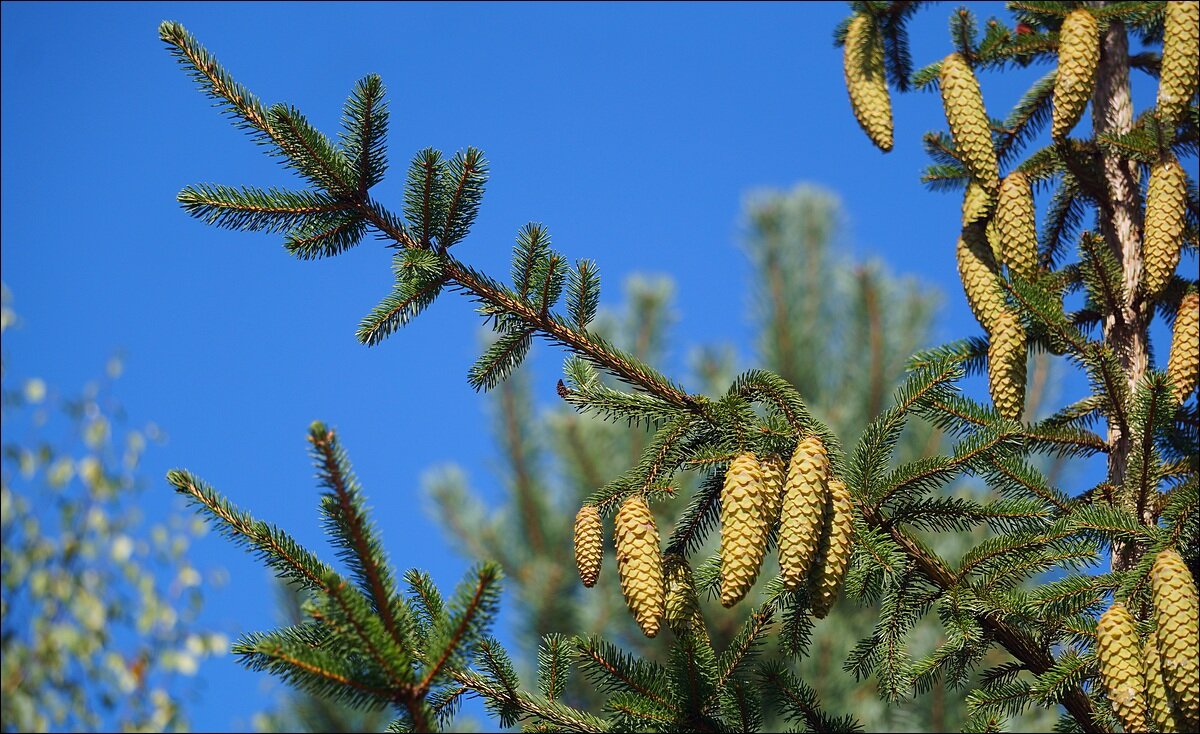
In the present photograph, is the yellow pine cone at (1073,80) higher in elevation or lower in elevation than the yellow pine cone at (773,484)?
higher

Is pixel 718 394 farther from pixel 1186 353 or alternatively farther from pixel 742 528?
pixel 742 528

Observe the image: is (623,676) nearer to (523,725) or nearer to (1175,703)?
(523,725)

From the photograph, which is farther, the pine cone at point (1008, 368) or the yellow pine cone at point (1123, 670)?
the pine cone at point (1008, 368)

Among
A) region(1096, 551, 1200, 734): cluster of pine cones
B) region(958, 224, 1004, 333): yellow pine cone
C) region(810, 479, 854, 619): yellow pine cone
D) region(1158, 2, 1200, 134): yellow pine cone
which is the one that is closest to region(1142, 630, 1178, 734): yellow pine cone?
region(1096, 551, 1200, 734): cluster of pine cones

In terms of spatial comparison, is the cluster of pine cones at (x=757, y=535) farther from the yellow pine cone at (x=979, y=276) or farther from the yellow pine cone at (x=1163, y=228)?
the yellow pine cone at (x=1163, y=228)

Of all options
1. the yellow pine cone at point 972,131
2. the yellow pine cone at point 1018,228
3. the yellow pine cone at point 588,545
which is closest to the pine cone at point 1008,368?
the yellow pine cone at point 1018,228

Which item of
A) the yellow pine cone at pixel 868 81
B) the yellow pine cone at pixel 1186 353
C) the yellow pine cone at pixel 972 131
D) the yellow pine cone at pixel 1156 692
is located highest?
the yellow pine cone at pixel 868 81

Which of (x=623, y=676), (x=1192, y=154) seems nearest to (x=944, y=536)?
(x=1192, y=154)

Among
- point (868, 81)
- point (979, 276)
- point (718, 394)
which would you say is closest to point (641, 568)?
point (979, 276)
